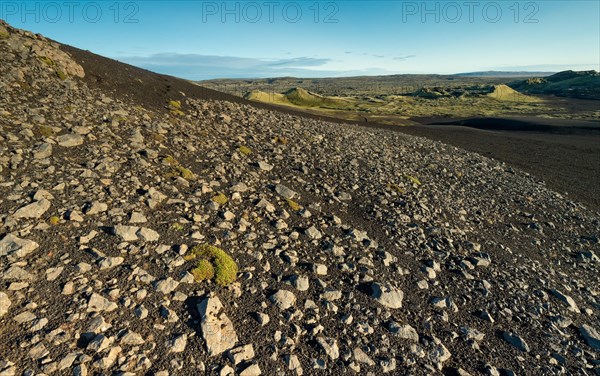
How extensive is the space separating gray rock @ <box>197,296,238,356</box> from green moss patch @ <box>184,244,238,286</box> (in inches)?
30.0

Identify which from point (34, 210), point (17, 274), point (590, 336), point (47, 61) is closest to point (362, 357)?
point (590, 336)

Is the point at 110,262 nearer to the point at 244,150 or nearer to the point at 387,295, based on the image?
the point at 387,295

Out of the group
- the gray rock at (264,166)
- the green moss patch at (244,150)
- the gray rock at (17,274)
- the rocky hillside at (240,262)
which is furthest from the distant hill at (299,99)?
the gray rock at (17,274)

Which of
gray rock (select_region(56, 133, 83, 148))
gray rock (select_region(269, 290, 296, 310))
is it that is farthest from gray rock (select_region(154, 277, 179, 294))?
gray rock (select_region(56, 133, 83, 148))

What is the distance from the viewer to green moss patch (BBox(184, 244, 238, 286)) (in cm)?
819

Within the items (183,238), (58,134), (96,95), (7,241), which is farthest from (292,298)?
(96,95)

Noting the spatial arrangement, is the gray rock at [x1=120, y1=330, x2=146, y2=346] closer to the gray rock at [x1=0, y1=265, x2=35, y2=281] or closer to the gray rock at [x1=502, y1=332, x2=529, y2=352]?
the gray rock at [x1=0, y1=265, x2=35, y2=281]

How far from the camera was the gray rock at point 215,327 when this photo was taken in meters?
6.54

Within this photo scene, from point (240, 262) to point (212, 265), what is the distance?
2.79 feet

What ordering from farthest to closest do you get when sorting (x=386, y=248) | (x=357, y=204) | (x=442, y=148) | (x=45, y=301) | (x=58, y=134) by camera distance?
(x=442, y=148), (x=357, y=204), (x=58, y=134), (x=386, y=248), (x=45, y=301)

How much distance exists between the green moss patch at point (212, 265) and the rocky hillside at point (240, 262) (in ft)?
0.15

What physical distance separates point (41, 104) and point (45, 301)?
1172 cm

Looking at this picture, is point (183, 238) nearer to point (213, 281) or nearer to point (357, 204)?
point (213, 281)

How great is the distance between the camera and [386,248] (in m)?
11.5
